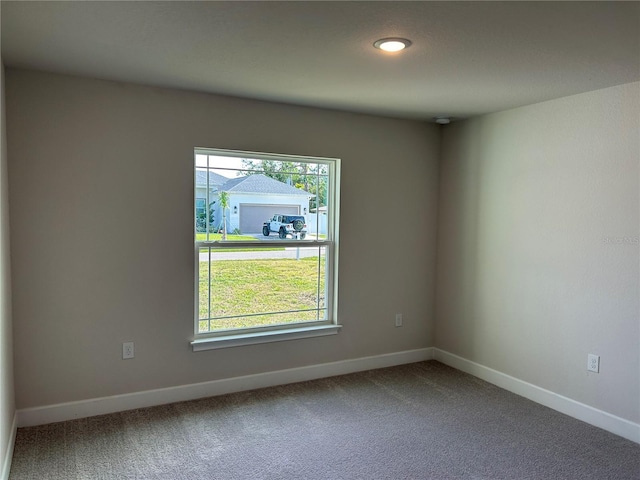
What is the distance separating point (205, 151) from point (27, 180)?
1.12 metres

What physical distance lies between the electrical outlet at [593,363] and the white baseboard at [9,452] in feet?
11.2

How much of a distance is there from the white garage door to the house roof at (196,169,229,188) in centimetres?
23

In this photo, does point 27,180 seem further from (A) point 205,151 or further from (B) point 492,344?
(B) point 492,344

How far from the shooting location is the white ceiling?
6.07 ft

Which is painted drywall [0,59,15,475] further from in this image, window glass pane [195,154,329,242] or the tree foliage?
the tree foliage

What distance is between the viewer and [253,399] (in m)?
3.31

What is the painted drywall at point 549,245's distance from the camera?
9.45 ft

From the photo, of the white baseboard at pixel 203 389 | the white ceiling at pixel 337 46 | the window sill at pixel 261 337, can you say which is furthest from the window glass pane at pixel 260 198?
the white baseboard at pixel 203 389

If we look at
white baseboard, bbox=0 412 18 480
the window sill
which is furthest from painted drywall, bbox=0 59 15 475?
the window sill

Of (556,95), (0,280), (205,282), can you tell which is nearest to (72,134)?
(0,280)

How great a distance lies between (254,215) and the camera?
3527 mm

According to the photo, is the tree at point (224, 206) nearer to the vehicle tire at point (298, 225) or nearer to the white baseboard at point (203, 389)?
the vehicle tire at point (298, 225)

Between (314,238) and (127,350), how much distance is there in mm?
1649

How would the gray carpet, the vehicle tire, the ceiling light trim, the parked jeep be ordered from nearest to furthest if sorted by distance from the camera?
1. the ceiling light trim
2. the gray carpet
3. the parked jeep
4. the vehicle tire
